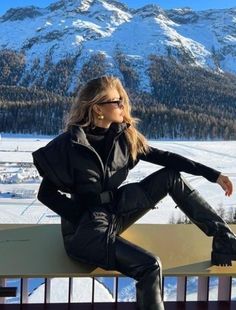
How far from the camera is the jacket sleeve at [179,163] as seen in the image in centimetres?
211

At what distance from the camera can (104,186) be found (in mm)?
1981

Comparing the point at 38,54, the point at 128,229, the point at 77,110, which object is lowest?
the point at 38,54

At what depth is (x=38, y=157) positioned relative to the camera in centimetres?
190

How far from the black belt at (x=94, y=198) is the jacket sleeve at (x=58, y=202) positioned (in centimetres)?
3

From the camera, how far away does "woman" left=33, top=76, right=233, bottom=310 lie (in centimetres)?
181

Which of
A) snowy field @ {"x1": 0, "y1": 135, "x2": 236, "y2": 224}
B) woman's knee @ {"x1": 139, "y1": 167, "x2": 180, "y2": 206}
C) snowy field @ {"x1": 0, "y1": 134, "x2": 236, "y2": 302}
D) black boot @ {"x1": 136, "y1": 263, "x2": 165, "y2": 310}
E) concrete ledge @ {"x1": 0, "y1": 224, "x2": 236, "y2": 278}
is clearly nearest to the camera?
black boot @ {"x1": 136, "y1": 263, "x2": 165, "y2": 310}

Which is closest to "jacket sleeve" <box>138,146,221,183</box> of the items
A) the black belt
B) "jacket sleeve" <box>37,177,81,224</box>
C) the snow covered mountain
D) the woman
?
the woman

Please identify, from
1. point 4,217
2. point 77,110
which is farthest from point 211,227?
point 4,217

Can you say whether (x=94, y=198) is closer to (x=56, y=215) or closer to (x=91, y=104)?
(x=91, y=104)

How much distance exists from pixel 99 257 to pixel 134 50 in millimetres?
155352

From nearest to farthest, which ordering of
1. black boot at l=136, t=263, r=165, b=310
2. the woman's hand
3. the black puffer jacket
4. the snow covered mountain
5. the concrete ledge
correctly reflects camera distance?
black boot at l=136, t=263, r=165, b=310
the concrete ledge
the black puffer jacket
the woman's hand
the snow covered mountain

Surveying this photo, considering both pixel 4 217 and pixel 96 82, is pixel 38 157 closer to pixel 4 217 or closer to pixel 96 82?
pixel 96 82

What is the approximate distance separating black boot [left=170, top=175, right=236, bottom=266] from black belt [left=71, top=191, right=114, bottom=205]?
0.26m

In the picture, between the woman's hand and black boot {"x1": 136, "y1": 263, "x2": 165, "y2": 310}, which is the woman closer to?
black boot {"x1": 136, "y1": 263, "x2": 165, "y2": 310}
